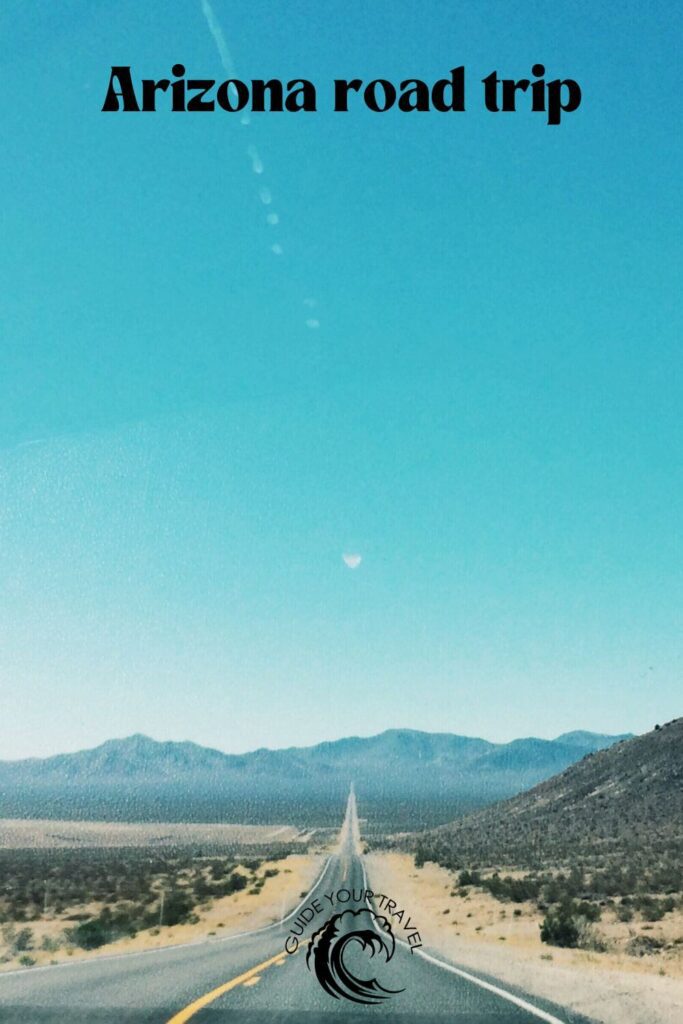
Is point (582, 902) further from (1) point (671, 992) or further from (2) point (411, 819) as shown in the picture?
(2) point (411, 819)

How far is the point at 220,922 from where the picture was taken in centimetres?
3741

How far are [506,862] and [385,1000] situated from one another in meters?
53.4

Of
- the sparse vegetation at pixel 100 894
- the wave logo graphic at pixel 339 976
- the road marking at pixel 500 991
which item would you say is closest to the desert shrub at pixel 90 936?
the sparse vegetation at pixel 100 894

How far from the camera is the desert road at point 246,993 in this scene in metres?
11.1

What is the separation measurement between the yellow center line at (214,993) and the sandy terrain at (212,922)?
16.4 feet

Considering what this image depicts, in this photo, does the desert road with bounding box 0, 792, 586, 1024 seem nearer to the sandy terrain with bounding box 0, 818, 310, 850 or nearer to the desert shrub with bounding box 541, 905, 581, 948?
the desert shrub with bounding box 541, 905, 581, 948

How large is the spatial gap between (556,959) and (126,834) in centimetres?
11745

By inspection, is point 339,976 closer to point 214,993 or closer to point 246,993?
point 246,993

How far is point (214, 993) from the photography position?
42.4 ft

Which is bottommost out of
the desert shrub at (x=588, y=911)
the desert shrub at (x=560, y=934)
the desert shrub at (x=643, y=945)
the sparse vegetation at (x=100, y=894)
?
the sparse vegetation at (x=100, y=894)

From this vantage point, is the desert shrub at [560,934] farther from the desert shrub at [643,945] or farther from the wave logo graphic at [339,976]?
the wave logo graphic at [339,976]

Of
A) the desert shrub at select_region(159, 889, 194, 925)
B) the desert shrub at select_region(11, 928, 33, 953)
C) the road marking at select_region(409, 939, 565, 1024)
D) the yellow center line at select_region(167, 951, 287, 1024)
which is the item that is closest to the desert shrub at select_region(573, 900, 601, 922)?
the road marking at select_region(409, 939, 565, 1024)

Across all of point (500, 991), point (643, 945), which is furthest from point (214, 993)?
point (643, 945)

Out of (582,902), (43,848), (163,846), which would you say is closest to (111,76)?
(582,902)
